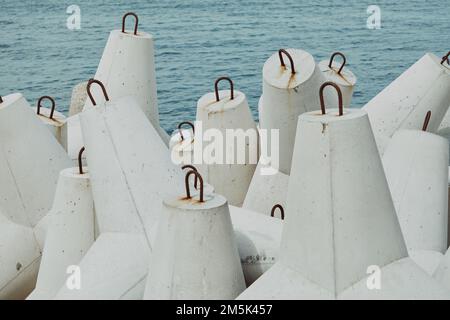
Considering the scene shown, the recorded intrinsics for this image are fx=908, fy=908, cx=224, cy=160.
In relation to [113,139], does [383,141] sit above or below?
below

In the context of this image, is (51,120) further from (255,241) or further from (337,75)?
(255,241)

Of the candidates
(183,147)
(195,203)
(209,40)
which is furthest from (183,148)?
(209,40)

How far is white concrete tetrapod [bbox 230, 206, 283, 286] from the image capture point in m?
3.59

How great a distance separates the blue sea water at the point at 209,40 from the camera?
12.8m

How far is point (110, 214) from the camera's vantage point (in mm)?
3672

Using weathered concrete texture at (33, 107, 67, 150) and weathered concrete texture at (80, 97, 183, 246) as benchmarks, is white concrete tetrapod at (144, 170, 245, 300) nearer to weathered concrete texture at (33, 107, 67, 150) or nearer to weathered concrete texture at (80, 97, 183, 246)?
weathered concrete texture at (80, 97, 183, 246)

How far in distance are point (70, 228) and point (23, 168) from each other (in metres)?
0.68

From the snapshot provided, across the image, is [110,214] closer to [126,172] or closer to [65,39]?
[126,172]

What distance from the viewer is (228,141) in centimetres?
493

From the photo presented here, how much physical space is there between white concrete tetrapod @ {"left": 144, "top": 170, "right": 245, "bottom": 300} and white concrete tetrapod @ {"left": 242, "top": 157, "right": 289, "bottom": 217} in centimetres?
149

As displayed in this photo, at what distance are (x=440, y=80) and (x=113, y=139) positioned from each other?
6.48 ft

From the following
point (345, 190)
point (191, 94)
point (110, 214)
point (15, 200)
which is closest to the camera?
point (345, 190)

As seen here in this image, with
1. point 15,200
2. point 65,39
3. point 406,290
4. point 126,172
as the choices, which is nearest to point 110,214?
point 126,172

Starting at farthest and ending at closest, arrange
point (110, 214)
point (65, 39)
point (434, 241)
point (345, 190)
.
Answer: point (65, 39) → point (434, 241) → point (110, 214) → point (345, 190)
